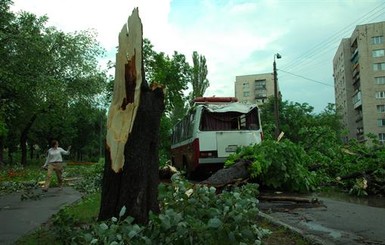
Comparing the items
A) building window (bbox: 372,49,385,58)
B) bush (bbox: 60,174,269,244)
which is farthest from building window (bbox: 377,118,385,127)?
bush (bbox: 60,174,269,244)

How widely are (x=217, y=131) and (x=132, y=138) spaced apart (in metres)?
10.00

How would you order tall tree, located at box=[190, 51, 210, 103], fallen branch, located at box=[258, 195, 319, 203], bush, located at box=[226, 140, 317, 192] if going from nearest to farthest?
fallen branch, located at box=[258, 195, 319, 203] → bush, located at box=[226, 140, 317, 192] → tall tree, located at box=[190, 51, 210, 103]

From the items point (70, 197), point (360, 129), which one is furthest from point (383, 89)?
point (70, 197)

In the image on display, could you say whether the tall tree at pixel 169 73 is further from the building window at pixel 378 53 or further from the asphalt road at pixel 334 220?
the building window at pixel 378 53

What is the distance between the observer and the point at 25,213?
28.5ft

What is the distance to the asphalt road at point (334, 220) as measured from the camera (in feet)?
19.3

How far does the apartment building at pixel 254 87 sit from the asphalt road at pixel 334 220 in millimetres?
102045

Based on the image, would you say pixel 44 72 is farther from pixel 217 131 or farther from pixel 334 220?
pixel 334 220

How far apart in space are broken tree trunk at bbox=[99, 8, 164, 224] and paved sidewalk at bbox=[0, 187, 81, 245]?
5.40 ft

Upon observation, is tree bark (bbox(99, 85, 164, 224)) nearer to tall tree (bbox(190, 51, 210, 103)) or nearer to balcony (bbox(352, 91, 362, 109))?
tall tree (bbox(190, 51, 210, 103))

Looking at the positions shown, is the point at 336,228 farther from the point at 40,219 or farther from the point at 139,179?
the point at 40,219

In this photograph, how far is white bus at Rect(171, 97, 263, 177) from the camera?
15242 mm

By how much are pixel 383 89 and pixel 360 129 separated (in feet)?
25.9

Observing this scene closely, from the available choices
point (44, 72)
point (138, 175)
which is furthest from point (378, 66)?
point (138, 175)
